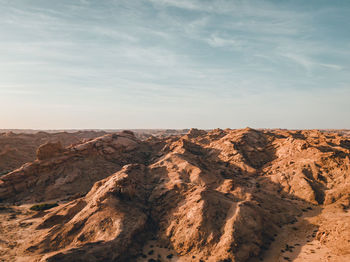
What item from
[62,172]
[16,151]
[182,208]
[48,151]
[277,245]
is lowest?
[277,245]

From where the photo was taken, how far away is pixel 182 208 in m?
33.9

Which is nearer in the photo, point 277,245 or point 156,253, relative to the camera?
point 156,253

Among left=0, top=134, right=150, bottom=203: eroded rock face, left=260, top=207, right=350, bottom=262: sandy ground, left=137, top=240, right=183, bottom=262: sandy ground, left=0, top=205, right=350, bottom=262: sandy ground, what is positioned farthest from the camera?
left=0, top=134, right=150, bottom=203: eroded rock face

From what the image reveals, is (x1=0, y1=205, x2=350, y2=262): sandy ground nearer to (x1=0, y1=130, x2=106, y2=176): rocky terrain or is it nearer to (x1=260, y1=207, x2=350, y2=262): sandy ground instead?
(x1=260, y1=207, x2=350, y2=262): sandy ground

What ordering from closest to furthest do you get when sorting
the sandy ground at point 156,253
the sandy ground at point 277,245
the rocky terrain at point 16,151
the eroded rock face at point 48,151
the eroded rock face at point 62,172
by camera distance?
the sandy ground at point 277,245 → the sandy ground at point 156,253 → the eroded rock face at point 62,172 → the eroded rock face at point 48,151 → the rocky terrain at point 16,151

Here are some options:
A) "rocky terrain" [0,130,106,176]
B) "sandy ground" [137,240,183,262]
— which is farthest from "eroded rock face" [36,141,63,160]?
"sandy ground" [137,240,183,262]

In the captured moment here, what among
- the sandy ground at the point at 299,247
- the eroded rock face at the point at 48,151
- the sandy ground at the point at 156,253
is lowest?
the sandy ground at the point at 156,253

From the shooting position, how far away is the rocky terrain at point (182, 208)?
27.6m

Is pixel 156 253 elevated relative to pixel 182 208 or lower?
lower

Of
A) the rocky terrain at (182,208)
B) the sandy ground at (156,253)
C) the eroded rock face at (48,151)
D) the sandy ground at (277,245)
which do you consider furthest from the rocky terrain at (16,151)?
the sandy ground at (156,253)

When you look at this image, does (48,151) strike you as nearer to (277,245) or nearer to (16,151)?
(16,151)

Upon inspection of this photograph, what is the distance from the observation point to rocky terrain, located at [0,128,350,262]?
27.6 meters

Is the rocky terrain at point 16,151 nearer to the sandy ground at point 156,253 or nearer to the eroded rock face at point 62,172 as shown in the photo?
the eroded rock face at point 62,172

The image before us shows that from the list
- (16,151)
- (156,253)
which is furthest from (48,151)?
(16,151)
